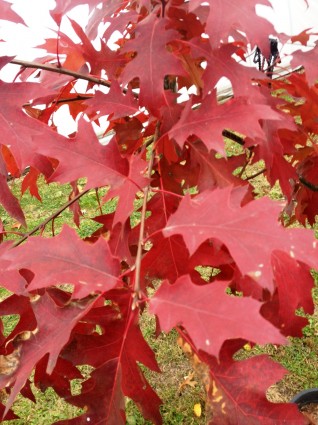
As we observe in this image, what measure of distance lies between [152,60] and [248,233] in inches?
13.7

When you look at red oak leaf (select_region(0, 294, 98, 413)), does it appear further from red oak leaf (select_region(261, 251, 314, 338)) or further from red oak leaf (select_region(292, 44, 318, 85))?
red oak leaf (select_region(292, 44, 318, 85))

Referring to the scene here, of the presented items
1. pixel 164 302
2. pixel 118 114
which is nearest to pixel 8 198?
pixel 118 114

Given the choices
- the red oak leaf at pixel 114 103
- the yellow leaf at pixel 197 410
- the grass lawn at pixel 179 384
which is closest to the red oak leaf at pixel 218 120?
the red oak leaf at pixel 114 103

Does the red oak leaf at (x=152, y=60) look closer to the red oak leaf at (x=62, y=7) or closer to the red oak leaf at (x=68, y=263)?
the red oak leaf at (x=62, y=7)

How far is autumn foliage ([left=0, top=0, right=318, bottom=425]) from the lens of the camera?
53 cm

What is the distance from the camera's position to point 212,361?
686mm

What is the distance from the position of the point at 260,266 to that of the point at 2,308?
51 centimetres

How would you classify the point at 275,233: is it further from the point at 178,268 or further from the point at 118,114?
the point at 118,114

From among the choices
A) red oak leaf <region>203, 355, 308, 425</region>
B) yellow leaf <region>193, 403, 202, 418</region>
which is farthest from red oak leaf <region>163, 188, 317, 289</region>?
yellow leaf <region>193, 403, 202, 418</region>

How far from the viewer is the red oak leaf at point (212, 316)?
464 millimetres

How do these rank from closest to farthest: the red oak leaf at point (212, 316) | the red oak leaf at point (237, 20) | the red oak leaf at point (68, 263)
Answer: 1. the red oak leaf at point (212, 316)
2. the red oak leaf at point (68, 263)
3. the red oak leaf at point (237, 20)

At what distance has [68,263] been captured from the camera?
23.0 inches

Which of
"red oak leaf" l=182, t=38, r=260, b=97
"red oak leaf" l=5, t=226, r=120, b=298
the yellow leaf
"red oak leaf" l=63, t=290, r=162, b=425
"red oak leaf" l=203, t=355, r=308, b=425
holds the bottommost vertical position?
the yellow leaf

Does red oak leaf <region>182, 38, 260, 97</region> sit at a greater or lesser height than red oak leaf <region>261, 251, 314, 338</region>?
greater
